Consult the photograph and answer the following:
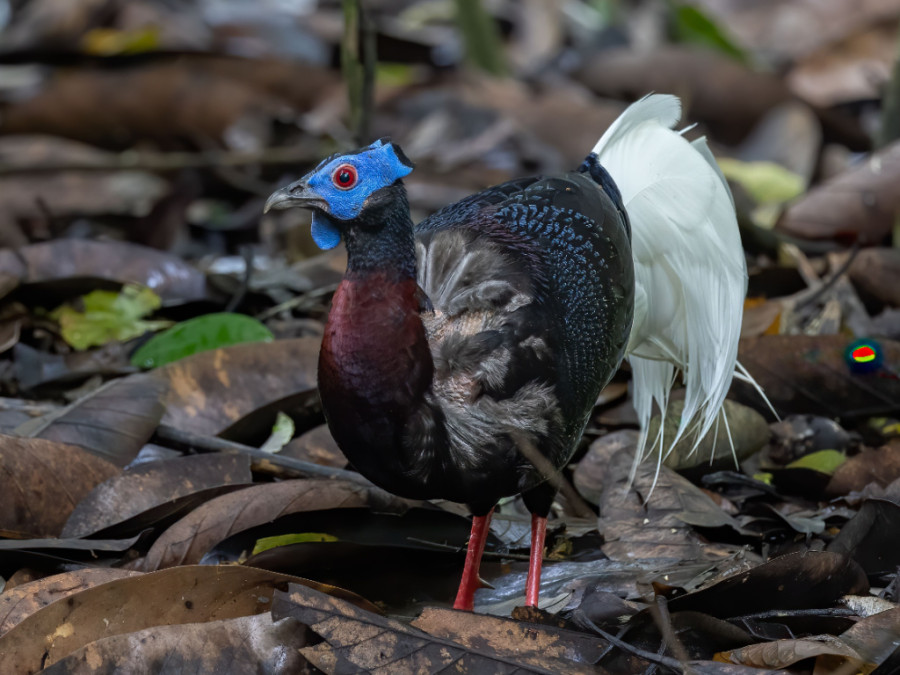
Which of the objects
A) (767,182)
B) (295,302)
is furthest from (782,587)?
(767,182)

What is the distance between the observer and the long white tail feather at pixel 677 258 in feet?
11.9

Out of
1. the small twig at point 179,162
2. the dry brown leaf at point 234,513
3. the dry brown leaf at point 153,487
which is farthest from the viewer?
the small twig at point 179,162

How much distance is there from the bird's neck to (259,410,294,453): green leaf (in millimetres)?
1085

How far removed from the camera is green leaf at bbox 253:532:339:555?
3.00 meters

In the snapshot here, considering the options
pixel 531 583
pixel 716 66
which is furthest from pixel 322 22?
pixel 531 583

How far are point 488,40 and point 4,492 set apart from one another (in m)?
6.44

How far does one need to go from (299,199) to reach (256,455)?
3.26 feet

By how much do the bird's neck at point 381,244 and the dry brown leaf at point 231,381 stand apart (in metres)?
1.11

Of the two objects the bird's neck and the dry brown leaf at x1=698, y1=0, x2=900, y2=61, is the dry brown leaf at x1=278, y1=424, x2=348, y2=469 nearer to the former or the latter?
the bird's neck

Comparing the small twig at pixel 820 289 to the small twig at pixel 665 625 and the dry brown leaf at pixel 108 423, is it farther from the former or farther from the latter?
the dry brown leaf at pixel 108 423

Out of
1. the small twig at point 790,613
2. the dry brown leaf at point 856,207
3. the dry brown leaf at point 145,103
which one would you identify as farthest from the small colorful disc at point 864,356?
the dry brown leaf at point 145,103

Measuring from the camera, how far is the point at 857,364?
3.81 metres

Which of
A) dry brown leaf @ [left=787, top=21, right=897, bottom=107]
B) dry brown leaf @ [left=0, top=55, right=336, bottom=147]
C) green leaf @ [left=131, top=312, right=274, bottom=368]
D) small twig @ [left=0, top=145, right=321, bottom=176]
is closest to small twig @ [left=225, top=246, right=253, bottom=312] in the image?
green leaf @ [left=131, top=312, right=274, bottom=368]

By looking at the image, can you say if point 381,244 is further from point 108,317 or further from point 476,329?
point 108,317
